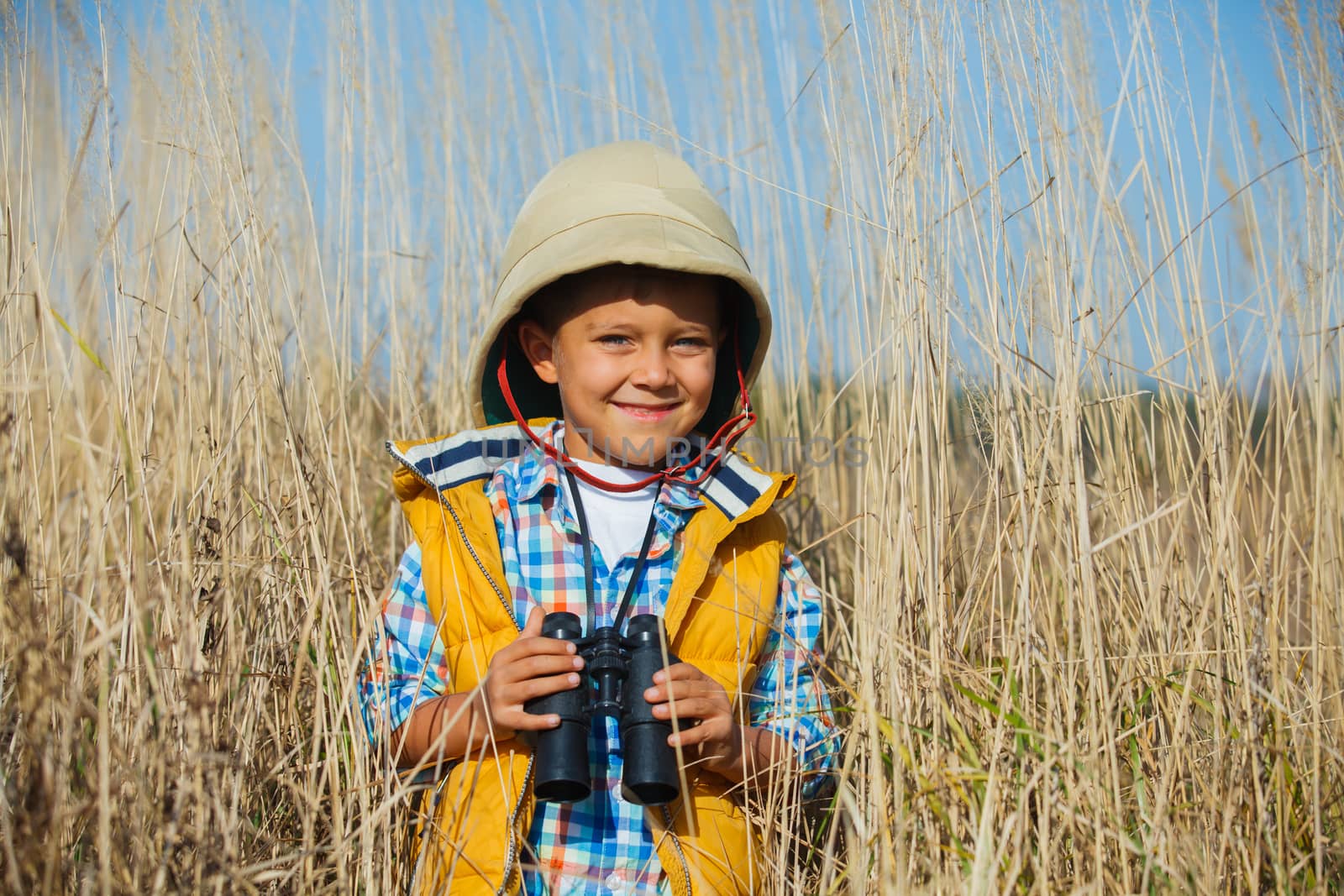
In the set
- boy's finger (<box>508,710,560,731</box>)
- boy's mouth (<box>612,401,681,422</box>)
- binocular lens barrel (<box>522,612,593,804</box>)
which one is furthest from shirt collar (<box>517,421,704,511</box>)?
boy's finger (<box>508,710,560,731</box>)

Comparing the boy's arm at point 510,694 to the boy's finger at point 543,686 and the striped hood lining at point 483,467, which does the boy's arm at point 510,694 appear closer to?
the boy's finger at point 543,686

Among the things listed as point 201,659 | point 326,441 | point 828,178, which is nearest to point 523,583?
point 326,441

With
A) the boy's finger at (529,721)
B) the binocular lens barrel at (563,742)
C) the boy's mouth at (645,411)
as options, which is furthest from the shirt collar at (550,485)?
the boy's finger at (529,721)

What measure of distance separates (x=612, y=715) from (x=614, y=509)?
44 centimetres

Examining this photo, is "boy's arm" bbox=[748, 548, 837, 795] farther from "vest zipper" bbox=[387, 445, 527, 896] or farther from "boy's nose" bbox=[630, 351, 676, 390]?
"boy's nose" bbox=[630, 351, 676, 390]

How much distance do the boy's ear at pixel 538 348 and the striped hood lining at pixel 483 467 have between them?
146 millimetres

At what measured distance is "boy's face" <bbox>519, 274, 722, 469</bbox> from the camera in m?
1.78

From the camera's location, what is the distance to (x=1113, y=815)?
139 cm

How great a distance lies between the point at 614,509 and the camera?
1.82 metres

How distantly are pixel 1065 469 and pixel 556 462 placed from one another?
85 centimetres

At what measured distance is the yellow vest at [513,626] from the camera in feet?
5.05

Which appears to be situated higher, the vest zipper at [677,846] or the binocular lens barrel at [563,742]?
the binocular lens barrel at [563,742]

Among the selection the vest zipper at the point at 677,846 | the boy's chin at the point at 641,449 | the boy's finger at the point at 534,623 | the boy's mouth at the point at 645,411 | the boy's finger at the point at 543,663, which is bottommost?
the vest zipper at the point at 677,846

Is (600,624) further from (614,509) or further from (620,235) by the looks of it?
(620,235)
